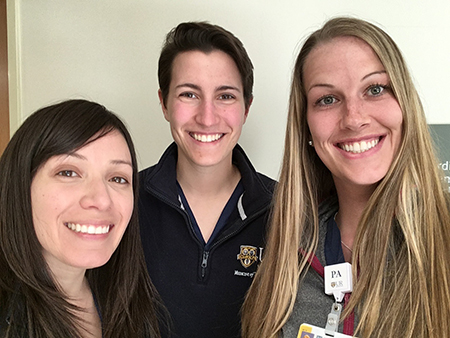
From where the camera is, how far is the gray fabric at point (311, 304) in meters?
1.34

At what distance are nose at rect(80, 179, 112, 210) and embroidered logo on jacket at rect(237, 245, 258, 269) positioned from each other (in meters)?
0.71

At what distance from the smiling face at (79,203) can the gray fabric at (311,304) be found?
656 millimetres

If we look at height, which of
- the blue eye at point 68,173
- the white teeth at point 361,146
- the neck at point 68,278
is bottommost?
the neck at point 68,278

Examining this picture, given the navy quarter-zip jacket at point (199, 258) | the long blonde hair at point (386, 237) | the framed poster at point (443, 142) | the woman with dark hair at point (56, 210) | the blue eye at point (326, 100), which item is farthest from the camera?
the framed poster at point (443, 142)

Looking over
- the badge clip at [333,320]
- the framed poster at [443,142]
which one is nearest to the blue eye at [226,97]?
the badge clip at [333,320]

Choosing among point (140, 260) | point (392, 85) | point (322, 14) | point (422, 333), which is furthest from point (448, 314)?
point (322, 14)

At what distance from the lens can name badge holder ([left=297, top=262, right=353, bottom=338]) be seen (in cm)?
128

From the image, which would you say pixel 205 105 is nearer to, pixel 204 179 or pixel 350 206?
pixel 204 179

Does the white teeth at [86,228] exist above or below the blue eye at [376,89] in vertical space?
below

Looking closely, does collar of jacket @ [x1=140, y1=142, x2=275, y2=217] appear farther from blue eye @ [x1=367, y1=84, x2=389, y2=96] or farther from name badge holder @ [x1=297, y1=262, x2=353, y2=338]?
blue eye @ [x1=367, y1=84, x2=389, y2=96]

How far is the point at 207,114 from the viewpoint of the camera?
1873 millimetres

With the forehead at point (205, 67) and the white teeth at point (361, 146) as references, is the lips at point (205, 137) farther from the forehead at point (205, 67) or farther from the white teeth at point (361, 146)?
the white teeth at point (361, 146)

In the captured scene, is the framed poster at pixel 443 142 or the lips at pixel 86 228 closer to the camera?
the lips at pixel 86 228

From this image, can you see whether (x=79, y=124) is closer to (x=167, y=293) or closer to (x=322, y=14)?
(x=167, y=293)
